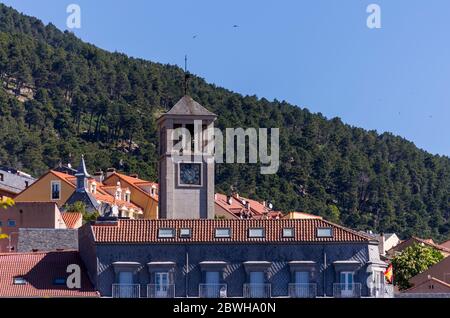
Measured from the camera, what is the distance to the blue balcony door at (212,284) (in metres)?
53.0

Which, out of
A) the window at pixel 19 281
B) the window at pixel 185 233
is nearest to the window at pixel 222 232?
the window at pixel 185 233

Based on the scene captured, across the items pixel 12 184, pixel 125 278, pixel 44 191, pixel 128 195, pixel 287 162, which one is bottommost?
pixel 125 278

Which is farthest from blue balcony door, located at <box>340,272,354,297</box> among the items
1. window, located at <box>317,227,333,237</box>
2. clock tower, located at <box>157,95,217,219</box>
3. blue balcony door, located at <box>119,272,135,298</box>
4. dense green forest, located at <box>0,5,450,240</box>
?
dense green forest, located at <box>0,5,450,240</box>

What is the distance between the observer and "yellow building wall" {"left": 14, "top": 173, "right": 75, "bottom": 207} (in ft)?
323

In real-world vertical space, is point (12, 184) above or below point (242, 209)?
above

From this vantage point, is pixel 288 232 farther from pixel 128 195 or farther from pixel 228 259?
pixel 128 195

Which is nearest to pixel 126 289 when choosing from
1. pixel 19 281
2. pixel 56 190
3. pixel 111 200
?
pixel 19 281

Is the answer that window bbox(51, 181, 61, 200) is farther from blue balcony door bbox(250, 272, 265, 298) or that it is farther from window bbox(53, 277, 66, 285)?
window bbox(53, 277, 66, 285)

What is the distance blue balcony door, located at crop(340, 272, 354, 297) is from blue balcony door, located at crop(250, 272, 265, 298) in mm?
2926

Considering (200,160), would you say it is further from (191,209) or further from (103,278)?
(103,278)

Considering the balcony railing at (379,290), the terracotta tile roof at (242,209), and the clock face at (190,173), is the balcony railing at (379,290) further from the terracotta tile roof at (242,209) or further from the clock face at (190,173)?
the terracotta tile roof at (242,209)

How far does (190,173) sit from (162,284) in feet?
42.5

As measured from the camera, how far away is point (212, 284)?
5312 centimetres

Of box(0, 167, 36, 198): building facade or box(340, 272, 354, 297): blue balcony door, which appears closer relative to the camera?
box(340, 272, 354, 297): blue balcony door
